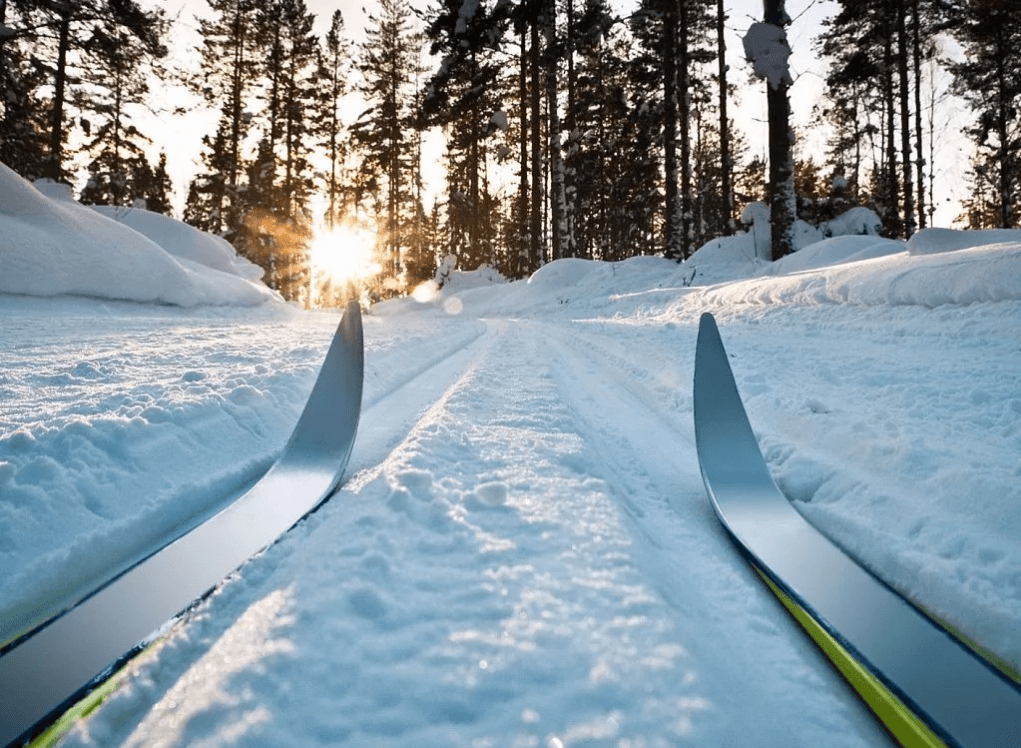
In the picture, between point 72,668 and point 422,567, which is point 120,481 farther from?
point 422,567

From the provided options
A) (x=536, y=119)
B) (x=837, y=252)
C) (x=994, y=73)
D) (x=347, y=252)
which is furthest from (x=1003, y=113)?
(x=347, y=252)

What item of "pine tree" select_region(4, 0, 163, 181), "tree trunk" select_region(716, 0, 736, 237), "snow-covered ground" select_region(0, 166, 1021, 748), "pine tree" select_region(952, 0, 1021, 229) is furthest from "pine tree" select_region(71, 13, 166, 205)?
"pine tree" select_region(952, 0, 1021, 229)

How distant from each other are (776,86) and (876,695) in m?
9.67

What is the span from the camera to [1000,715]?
0.83m

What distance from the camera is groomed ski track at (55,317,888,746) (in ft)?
2.53

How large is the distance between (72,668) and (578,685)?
0.91m

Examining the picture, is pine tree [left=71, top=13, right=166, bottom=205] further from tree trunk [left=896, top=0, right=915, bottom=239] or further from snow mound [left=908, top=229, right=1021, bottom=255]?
tree trunk [left=896, top=0, right=915, bottom=239]

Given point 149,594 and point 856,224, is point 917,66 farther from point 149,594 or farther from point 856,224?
point 149,594

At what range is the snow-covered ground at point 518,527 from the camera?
812 millimetres

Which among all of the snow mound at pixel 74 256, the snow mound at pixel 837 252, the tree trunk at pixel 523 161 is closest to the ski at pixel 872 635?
the snow mound at pixel 837 252

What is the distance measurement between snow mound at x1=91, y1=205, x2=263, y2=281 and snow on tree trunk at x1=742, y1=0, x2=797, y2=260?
33.9 ft

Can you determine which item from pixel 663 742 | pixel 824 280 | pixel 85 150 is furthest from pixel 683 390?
pixel 85 150

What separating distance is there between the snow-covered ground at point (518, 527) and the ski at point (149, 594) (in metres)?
0.09

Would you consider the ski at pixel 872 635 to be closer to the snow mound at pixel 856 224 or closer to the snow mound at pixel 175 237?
the snow mound at pixel 175 237
